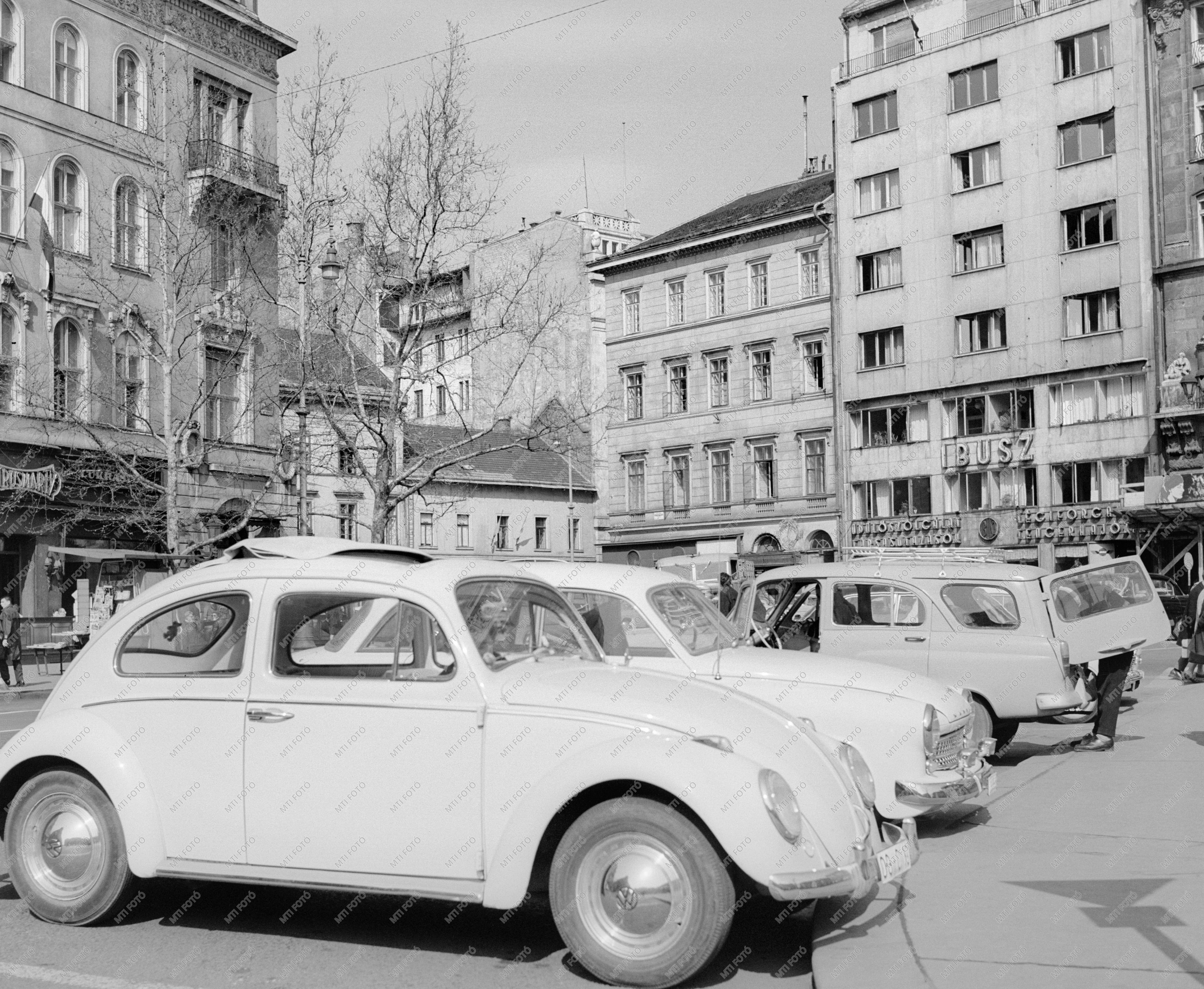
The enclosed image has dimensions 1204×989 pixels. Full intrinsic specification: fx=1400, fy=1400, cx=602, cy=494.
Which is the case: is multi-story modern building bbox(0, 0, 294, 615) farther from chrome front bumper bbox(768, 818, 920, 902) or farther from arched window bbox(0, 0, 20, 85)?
chrome front bumper bbox(768, 818, 920, 902)

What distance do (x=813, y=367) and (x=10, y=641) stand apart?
3439 centimetres

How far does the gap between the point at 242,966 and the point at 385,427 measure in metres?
23.5

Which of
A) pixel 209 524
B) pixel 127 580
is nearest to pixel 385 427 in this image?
pixel 127 580

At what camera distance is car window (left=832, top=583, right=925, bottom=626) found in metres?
12.6

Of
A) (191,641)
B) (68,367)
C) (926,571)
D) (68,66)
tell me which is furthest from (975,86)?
(191,641)

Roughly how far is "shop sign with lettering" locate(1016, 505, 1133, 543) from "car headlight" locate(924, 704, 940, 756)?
3864 centimetres

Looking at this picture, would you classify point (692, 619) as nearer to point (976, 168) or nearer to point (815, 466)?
point (976, 168)

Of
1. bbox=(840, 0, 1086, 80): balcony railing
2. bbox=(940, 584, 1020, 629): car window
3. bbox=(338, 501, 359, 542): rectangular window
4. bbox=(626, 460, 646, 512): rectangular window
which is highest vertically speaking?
bbox=(840, 0, 1086, 80): balcony railing

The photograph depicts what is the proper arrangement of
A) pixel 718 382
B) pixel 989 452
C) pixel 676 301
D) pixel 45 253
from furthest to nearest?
pixel 676 301, pixel 718 382, pixel 989 452, pixel 45 253

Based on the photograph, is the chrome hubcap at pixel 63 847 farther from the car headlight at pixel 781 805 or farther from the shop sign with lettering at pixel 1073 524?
the shop sign with lettering at pixel 1073 524

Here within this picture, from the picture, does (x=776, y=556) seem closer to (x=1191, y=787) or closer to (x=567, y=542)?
(x=567, y=542)

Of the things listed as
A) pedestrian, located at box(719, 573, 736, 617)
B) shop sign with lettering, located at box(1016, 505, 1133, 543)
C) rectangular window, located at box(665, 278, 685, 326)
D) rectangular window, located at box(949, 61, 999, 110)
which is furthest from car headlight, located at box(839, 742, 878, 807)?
rectangular window, located at box(665, 278, 685, 326)

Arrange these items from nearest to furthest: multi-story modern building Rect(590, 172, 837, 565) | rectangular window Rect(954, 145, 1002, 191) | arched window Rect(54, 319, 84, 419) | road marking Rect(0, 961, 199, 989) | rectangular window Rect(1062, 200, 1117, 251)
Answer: road marking Rect(0, 961, 199, 989) < arched window Rect(54, 319, 84, 419) < rectangular window Rect(1062, 200, 1117, 251) < rectangular window Rect(954, 145, 1002, 191) < multi-story modern building Rect(590, 172, 837, 565)

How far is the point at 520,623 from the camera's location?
6793 millimetres
